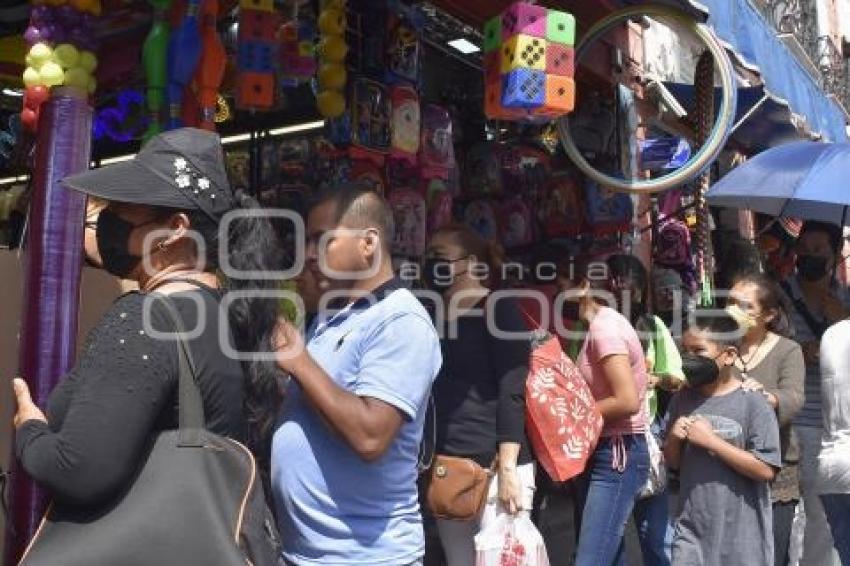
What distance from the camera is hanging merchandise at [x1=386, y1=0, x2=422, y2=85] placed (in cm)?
479

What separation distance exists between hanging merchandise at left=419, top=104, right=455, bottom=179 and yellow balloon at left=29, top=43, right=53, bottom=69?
2286 millimetres

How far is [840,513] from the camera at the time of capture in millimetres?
3576

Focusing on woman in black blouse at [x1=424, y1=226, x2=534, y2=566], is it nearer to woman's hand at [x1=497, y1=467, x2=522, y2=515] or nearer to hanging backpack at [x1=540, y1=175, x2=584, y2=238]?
woman's hand at [x1=497, y1=467, x2=522, y2=515]

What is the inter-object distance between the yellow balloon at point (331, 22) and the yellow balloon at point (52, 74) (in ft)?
4.97

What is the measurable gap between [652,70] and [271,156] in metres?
4.22

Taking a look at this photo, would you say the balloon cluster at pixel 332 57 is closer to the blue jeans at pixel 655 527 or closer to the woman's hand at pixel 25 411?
the blue jeans at pixel 655 527

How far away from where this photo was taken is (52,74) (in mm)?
3059

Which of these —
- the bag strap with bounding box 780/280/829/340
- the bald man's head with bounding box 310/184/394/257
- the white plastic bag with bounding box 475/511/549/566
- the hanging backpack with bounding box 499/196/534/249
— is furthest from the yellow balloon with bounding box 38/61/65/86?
the bag strap with bounding box 780/280/829/340

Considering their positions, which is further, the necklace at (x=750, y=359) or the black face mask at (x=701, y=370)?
the necklace at (x=750, y=359)

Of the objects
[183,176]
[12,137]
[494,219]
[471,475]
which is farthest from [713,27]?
[12,137]

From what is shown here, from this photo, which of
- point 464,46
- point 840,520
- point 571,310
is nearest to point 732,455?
point 840,520

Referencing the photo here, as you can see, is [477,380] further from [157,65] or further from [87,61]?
[87,61]

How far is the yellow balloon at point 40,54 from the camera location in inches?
121

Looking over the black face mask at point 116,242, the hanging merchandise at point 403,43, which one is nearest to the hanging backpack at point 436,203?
the hanging merchandise at point 403,43
